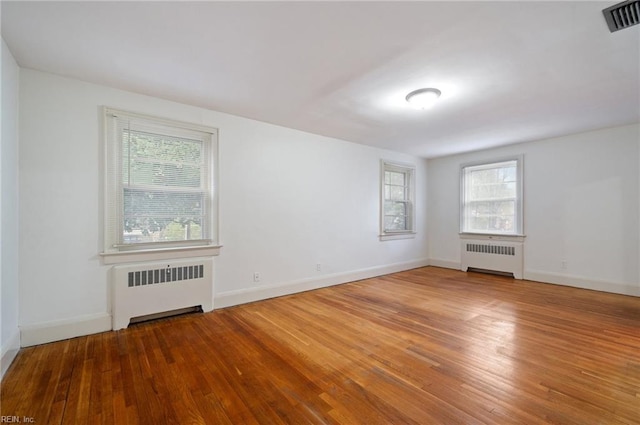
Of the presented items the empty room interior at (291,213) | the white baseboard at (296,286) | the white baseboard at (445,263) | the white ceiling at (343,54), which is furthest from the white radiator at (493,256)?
the white ceiling at (343,54)

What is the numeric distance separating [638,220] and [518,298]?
7.09 ft

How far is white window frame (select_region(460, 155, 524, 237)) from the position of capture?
5258mm

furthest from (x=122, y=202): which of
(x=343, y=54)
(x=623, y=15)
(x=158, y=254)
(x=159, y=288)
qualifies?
(x=623, y=15)

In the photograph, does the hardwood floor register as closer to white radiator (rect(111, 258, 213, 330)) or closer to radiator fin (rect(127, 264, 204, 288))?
white radiator (rect(111, 258, 213, 330))

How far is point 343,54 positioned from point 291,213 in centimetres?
251

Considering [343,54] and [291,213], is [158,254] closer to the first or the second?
[291,213]

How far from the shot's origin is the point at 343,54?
7.73 feet

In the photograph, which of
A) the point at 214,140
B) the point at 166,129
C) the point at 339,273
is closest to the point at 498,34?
the point at 214,140

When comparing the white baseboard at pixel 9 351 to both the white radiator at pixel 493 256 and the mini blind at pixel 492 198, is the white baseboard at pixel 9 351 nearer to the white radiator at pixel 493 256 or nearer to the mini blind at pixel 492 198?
the white radiator at pixel 493 256

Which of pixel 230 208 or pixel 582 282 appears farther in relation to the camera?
pixel 582 282

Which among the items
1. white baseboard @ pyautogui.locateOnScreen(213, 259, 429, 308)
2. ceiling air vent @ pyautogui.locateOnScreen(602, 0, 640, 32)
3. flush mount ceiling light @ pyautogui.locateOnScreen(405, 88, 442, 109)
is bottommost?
white baseboard @ pyautogui.locateOnScreen(213, 259, 429, 308)

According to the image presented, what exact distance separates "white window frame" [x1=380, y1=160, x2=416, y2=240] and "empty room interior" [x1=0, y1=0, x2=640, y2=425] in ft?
3.04

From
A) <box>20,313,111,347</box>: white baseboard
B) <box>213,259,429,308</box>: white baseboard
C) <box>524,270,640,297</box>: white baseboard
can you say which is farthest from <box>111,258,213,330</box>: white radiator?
<box>524,270,640,297</box>: white baseboard

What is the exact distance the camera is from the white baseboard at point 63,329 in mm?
2531
